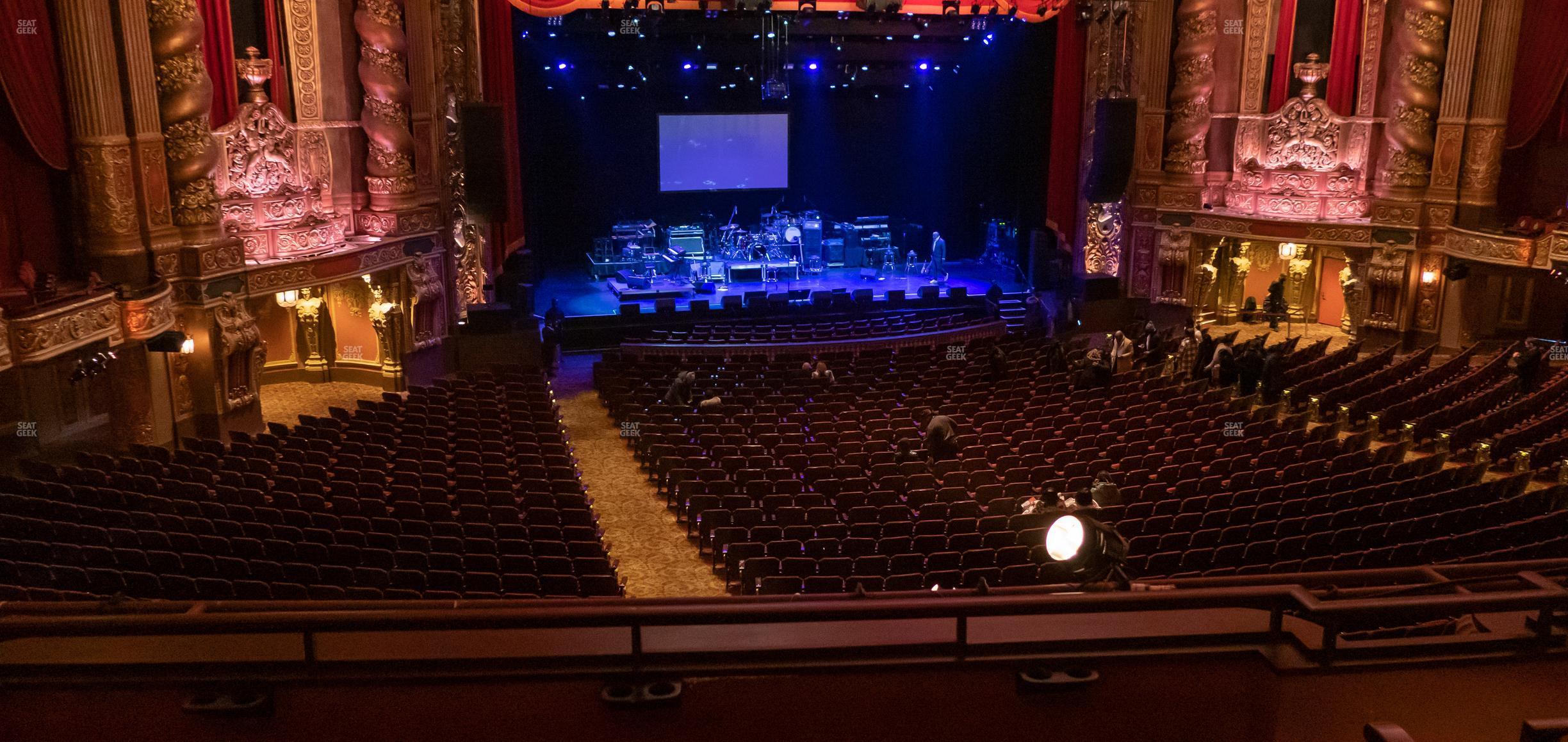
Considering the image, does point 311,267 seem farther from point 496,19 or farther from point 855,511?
→ point 855,511

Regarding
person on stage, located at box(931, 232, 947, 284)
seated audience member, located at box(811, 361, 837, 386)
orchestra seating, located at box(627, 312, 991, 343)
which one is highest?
person on stage, located at box(931, 232, 947, 284)

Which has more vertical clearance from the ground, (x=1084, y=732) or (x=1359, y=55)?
(x=1359, y=55)

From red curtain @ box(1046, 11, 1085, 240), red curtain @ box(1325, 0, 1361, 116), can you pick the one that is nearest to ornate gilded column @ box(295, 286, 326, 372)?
red curtain @ box(1046, 11, 1085, 240)

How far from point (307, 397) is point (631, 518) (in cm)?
859

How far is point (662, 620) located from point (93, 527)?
7087mm

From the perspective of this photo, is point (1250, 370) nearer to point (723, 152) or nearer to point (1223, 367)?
point (1223, 367)

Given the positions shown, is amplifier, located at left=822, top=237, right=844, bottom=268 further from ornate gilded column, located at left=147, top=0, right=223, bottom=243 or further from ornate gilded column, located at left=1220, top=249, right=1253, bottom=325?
ornate gilded column, located at left=147, top=0, right=223, bottom=243

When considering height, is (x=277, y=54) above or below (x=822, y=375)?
above

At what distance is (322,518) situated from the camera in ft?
30.9

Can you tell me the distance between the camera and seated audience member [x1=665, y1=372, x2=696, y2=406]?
1520cm

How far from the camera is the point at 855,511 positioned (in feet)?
33.8

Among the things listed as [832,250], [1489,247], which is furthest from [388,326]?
[1489,247]

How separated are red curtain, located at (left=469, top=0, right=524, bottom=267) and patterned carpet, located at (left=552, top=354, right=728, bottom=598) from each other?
4883mm

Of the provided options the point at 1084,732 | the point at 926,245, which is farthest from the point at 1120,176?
the point at 1084,732
